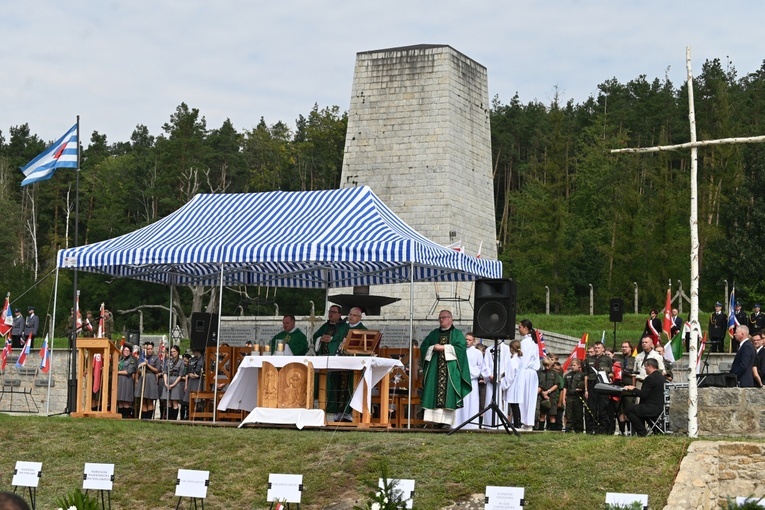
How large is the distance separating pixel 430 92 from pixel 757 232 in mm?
20510

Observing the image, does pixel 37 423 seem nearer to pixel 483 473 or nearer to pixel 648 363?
pixel 483 473

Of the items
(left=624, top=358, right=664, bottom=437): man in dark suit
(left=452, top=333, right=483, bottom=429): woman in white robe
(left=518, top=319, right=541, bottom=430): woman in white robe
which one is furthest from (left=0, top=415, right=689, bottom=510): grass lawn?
(left=518, top=319, right=541, bottom=430): woman in white robe

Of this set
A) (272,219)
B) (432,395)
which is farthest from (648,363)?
(272,219)

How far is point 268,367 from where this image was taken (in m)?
15.6

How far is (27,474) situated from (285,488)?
2945mm

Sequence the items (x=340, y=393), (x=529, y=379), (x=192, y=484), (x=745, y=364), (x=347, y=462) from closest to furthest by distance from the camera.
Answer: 1. (x=192, y=484)
2. (x=347, y=462)
3. (x=745, y=364)
4. (x=340, y=393)
5. (x=529, y=379)

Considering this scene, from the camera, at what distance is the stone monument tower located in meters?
30.6

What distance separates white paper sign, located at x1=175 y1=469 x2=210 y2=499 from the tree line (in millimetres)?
30542

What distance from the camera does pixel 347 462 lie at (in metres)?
13.3

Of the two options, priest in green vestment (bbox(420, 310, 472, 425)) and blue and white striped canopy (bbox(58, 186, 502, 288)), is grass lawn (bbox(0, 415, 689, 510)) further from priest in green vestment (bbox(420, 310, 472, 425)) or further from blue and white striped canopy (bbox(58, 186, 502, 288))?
blue and white striped canopy (bbox(58, 186, 502, 288))

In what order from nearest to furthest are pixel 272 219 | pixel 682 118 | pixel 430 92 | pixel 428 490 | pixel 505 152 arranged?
pixel 428 490 → pixel 272 219 → pixel 430 92 → pixel 682 118 → pixel 505 152

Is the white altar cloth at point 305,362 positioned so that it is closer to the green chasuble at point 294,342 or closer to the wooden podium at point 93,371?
the green chasuble at point 294,342

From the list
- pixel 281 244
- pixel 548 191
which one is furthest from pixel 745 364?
pixel 548 191

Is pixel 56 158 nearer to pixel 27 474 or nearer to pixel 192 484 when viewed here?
pixel 27 474
